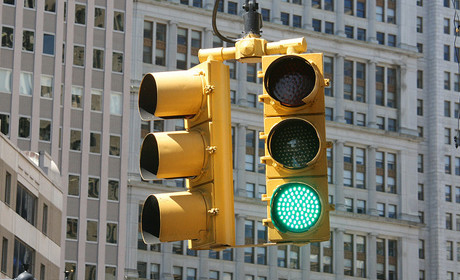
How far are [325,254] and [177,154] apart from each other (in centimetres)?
11052

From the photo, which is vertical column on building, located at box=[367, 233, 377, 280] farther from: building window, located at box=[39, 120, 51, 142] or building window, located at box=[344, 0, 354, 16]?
building window, located at box=[39, 120, 51, 142]

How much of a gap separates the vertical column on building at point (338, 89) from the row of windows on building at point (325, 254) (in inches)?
419

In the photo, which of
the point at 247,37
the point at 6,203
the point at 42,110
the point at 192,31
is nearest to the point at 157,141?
the point at 247,37

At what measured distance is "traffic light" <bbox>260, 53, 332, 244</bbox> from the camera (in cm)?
771

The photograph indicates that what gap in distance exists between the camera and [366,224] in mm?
119375

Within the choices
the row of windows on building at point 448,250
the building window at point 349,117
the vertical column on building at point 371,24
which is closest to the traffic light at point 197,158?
the building window at point 349,117

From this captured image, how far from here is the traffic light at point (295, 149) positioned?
7.71 metres

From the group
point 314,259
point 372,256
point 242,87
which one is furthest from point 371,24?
point 314,259

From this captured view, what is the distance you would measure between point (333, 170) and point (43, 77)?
3073 cm

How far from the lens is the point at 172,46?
11338 centimetres

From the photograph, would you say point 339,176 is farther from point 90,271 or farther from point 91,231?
point 90,271

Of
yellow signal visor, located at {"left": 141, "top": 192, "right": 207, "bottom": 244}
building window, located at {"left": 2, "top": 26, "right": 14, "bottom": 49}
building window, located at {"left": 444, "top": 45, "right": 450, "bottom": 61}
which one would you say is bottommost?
yellow signal visor, located at {"left": 141, "top": 192, "right": 207, "bottom": 244}

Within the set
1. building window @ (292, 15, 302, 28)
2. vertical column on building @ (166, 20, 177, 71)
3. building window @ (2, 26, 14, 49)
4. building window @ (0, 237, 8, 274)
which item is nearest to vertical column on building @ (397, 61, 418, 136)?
building window @ (292, 15, 302, 28)

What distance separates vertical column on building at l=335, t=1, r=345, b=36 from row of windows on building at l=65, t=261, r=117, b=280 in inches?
1370
